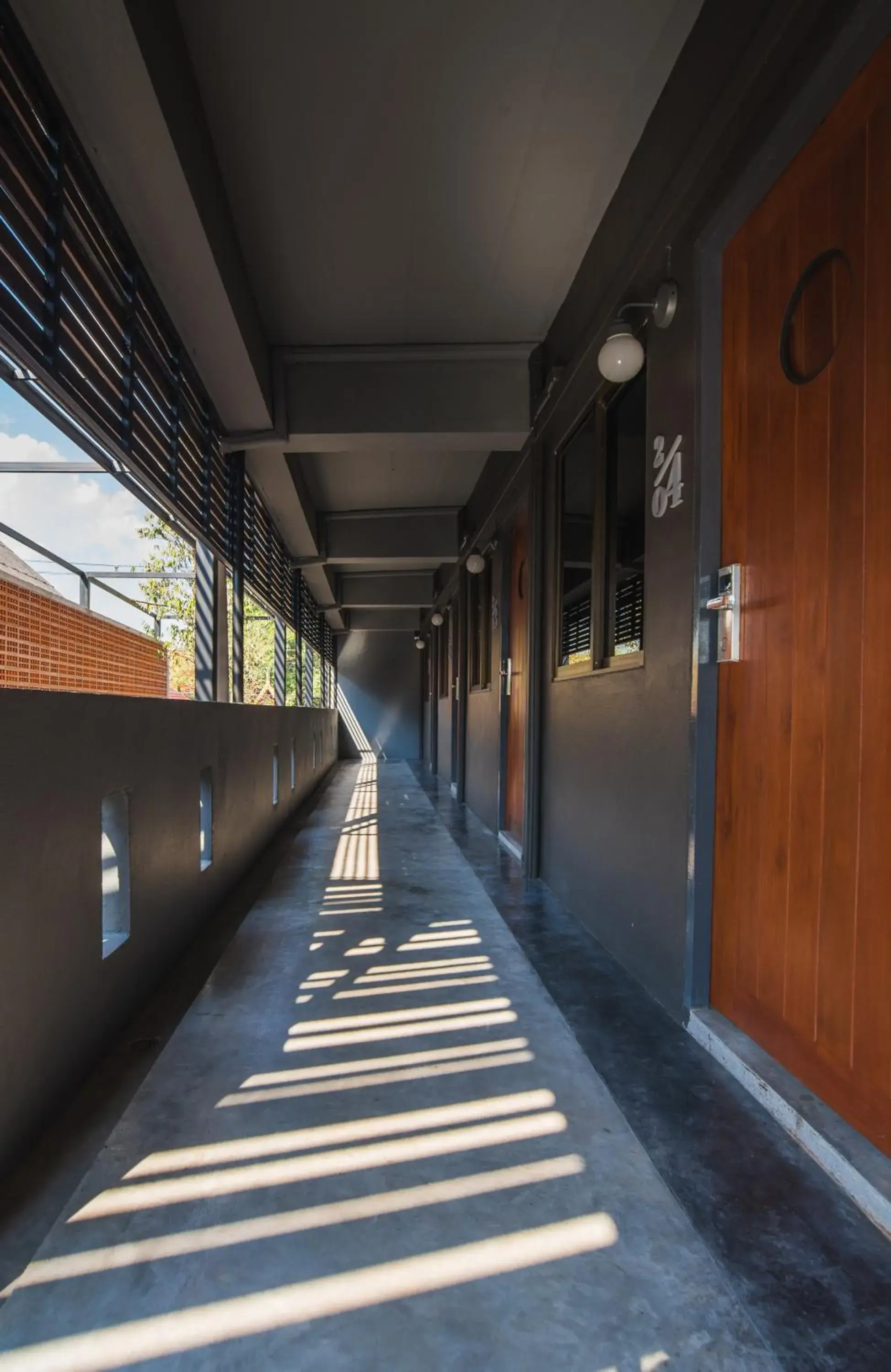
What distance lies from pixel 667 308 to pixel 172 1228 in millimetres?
2766

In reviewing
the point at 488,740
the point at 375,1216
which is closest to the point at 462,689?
the point at 488,740

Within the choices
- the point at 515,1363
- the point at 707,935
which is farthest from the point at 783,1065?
the point at 515,1363

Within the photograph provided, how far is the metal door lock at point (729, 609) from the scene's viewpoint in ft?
6.69

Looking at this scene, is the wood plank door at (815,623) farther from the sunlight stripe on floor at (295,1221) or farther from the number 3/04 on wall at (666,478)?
the sunlight stripe on floor at (295,1221)

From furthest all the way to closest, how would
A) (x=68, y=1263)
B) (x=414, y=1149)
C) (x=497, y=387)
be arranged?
1. (x=497, y=387)
2. (x=414, y=1149)
3. (x=68, y=1263)

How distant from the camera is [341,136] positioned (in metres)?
2.79

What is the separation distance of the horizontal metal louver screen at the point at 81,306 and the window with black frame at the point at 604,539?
6.56 ft

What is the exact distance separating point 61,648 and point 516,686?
Answer: 10.7 feet

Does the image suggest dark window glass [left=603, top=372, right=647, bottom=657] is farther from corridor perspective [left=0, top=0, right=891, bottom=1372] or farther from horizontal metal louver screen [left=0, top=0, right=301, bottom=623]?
horizontal metal louver screen [left=0, top=0, right=301, bottom=623]

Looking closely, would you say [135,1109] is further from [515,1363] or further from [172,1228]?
[515,1363]

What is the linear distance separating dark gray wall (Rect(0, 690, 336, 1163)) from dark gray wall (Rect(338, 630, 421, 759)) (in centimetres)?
1219

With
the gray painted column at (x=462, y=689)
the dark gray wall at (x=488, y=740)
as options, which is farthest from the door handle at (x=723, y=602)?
the gray painted column at (x=462, y=689)

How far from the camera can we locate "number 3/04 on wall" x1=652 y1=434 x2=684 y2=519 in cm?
237

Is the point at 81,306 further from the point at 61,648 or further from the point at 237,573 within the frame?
the point at 237,573
